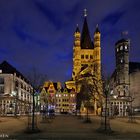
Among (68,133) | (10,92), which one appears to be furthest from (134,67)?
(68,133)

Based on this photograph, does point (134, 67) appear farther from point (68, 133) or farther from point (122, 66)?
point (68, 133)

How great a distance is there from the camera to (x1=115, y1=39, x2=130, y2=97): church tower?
162 metres

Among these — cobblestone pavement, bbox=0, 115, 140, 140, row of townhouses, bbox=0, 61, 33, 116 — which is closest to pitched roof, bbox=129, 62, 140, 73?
row of townhouses, bbox=0, 61, 33, 116

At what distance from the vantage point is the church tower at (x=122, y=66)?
162 m

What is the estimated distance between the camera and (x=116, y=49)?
171 meters

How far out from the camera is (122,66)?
163 m

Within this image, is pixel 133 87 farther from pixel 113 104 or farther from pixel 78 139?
pixel 78 139

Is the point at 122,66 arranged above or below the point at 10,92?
above

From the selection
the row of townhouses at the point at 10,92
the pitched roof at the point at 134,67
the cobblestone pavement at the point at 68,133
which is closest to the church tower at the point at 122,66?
the pitched roof at the point at 134,67

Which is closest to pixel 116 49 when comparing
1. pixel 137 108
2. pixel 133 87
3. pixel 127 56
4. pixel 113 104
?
pixel 127 56

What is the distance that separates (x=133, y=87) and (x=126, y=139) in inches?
5317

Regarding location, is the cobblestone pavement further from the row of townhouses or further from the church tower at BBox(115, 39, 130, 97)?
the church tower at BBox(115, 39, 130, 97)

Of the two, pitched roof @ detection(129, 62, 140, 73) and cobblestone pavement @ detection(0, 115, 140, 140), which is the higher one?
pitched roof @ detection(129, 62, 140, 73)

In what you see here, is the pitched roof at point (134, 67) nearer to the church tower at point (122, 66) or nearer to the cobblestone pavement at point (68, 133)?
the church tower at point (122, 66)
